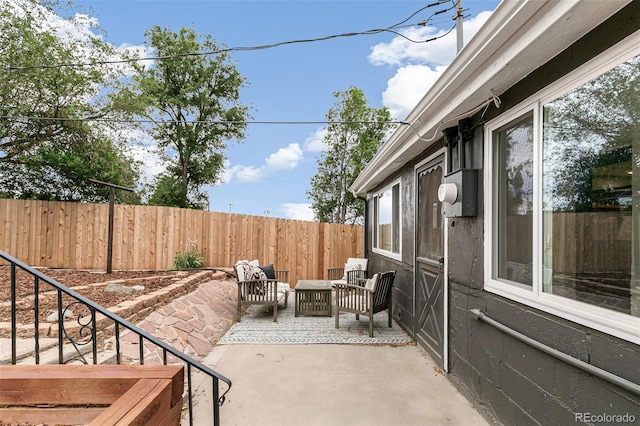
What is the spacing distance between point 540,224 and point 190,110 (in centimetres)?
1299

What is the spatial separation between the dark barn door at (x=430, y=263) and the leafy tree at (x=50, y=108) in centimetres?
685

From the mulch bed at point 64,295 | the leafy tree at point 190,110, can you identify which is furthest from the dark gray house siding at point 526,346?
the leafy tree at point 190,110

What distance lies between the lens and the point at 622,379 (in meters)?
1.40

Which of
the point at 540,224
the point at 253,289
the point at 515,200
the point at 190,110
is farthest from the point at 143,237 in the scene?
the point at 540,224

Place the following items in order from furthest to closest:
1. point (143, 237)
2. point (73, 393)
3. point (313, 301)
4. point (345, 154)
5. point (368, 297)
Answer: point (345, 154) < point (143, 237) < point (313, 301) < point (368, 297) < point (73, 393)

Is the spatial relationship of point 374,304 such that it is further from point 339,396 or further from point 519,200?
point 519,200

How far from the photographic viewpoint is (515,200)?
7.55 feet

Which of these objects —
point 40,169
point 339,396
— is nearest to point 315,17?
point 339,396

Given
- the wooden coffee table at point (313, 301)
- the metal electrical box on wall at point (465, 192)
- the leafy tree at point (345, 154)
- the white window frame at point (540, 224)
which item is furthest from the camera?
the leafy tree at point (345, 154)

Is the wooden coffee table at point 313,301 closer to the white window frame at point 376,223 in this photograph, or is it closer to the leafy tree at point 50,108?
the white window frame at point 376,223

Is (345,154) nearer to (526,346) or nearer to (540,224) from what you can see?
(540,224)

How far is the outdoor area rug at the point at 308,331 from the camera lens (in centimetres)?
420

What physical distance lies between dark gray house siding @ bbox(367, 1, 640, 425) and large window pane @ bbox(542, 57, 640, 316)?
0.17 metres

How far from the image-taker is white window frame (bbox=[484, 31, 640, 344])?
1.46 meters
